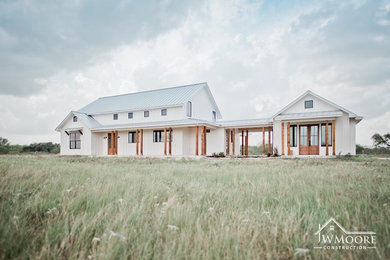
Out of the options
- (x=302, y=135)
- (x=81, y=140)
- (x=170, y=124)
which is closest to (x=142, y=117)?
(x=170, y=124)

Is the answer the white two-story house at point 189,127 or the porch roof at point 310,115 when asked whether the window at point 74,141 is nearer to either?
the white two-story house at point 189,127

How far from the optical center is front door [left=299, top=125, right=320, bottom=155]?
1773 cm

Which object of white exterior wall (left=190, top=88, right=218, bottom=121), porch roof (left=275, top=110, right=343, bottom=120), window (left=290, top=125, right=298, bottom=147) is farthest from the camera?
white exterior wall (left=190, top=88, right=218, bottom=121)

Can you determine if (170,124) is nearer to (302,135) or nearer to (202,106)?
(202,106)

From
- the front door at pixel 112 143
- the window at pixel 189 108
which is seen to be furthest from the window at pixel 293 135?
the front door at pixel 112 143

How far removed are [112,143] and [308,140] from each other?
1982 centimetres

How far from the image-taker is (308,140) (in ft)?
59.1

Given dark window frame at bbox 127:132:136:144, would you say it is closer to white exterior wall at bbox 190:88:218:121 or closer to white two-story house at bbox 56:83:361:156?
white two-story house at bbox 56:83:361:156

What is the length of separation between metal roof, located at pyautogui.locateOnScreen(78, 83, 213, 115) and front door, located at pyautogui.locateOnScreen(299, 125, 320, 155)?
36.3 feet

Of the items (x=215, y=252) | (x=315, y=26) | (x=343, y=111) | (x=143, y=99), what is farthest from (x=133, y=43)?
(x=215, y=252)

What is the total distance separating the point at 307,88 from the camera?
18047mm

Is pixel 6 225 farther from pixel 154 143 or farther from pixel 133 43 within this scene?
pixel 133 43

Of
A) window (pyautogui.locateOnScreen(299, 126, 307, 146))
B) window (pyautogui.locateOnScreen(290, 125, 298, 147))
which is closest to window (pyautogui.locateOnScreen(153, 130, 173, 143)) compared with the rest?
window (pyautogui.locateOnScreen(290, 125, 298, 147))

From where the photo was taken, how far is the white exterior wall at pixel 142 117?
72.1 feet
